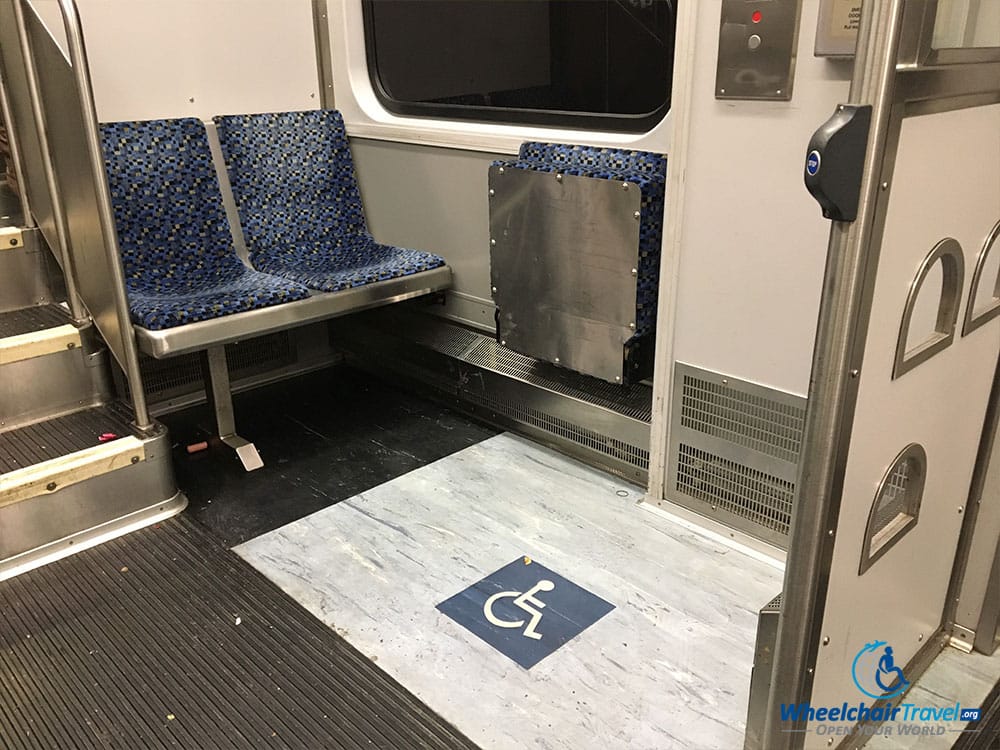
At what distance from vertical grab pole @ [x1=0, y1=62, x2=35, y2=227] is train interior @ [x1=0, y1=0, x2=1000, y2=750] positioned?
0.05ft

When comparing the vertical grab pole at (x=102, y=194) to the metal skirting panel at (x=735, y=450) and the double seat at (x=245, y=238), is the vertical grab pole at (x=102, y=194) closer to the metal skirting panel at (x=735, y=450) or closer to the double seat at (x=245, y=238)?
the double seat at (x=245, y=238)

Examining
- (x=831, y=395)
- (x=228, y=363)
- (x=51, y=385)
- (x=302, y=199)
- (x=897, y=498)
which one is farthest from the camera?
(x=228, y=363)

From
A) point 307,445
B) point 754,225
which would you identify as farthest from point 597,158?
point 307,445

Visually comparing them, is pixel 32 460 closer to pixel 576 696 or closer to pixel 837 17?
pixel 576 696

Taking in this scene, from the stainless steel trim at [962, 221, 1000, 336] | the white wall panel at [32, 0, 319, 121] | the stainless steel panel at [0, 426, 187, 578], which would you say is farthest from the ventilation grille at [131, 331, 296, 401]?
the stainless steel trim at [962, 221, 1000, 336]

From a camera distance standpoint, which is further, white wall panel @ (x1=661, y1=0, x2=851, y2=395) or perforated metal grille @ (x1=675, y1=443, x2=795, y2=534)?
perforated metal grille @ (x1=675, y1=443, x2=795, y2=534)

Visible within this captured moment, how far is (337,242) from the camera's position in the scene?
3637mm

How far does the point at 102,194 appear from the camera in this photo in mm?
2400

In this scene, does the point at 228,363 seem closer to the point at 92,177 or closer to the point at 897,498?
the point at 92,177

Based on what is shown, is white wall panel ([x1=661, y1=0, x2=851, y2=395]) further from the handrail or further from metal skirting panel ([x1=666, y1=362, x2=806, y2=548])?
the handrail

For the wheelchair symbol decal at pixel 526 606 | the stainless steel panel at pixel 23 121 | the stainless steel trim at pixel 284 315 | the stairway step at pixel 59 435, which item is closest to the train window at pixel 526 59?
the stainless steel trim at pixel 284 315

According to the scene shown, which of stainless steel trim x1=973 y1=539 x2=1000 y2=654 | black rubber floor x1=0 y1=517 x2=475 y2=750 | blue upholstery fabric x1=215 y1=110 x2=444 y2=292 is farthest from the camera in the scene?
blue upholstery fabric x1=215 y1=110 x2=444 y2=292

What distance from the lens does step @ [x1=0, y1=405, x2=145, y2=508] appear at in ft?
8.09

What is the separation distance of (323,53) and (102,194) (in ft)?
5.36
